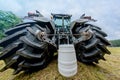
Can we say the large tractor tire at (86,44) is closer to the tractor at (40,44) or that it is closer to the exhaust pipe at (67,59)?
the tractor at (40,44)

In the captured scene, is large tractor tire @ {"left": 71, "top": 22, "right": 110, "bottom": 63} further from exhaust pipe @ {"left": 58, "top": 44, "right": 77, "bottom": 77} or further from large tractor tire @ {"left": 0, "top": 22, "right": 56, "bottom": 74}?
exhaust pipe @ {"left": 58, "top": 44, "right": 77, "bottom": 77}

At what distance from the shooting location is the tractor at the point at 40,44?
4.62 m

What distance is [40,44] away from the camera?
463 cm

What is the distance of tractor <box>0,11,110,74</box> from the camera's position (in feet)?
15.2

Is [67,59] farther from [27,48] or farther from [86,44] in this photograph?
[86,44]

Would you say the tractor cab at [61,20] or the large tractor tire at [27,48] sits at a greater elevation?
the tractor cab at [61,20]

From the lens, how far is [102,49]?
5891 mm

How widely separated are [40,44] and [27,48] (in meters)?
0.27

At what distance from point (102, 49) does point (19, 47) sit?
6.94ft

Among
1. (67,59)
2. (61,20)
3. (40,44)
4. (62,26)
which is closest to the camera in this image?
(67,59)

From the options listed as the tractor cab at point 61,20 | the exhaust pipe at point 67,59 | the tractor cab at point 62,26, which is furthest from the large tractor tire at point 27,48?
the tractor cab at point 61,20

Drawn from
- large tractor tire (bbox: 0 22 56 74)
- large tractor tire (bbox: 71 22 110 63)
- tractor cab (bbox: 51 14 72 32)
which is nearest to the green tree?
tractor cab (bbox: 51 14 72 32)

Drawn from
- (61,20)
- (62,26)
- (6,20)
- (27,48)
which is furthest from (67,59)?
(6,20)

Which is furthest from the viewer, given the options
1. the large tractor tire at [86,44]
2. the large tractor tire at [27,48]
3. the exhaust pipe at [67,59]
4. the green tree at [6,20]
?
the green tree at [6,20]
